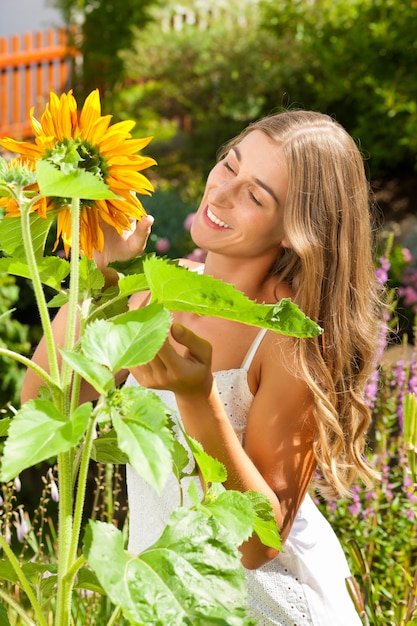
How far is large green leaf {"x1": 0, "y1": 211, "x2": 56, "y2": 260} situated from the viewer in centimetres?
98

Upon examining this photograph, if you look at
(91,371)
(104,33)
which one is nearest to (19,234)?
(91,371)

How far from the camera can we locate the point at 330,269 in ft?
5.69

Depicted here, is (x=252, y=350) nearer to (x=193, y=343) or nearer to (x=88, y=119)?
(x=193, y=343)

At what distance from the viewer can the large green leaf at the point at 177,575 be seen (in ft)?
2.48

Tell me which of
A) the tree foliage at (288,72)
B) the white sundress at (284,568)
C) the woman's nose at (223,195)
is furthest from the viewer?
the tree foliage at (288,72)

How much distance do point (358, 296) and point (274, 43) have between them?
7767mm

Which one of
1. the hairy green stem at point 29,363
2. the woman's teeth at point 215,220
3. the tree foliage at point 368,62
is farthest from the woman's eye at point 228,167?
the tree foliage at point 368,62

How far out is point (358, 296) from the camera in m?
1.78

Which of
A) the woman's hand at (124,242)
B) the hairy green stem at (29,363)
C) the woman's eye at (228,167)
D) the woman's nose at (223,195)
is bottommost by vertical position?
the woman's nose at (223,195)

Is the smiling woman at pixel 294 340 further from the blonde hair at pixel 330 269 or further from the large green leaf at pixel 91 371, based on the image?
the large green leaf at pixel 91 371

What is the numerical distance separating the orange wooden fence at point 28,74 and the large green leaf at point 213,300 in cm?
987

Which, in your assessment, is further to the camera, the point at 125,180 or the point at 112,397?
the point at 125,180

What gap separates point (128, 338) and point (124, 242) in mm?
480

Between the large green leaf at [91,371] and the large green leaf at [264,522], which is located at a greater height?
the large green leaf at [91,371]
